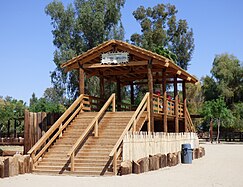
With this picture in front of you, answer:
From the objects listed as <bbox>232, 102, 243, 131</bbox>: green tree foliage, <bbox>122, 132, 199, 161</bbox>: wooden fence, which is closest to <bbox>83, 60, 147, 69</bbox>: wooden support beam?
<bbox>122, 132, 199, 161</bbox>: wooden fence

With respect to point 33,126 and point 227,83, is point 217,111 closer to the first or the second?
point 227,83

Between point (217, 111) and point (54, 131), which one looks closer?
point (54, 131)

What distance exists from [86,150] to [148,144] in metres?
2.75

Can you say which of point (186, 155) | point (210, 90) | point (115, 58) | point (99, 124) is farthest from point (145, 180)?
point (210, 90)

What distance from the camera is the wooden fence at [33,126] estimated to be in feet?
63.7

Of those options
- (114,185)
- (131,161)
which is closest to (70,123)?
(131,161)

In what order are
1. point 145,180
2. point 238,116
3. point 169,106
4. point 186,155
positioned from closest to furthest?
point 145,180 → point 186,155 → point 169,106 → point 238,116

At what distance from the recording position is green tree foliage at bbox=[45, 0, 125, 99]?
136ft

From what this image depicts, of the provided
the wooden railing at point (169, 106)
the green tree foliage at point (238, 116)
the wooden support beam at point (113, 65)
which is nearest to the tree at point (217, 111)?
the green tree foliage at point (238, 116)

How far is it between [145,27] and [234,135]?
63.0 ft

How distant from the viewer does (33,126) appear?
64.0ft

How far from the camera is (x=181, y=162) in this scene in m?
20.0

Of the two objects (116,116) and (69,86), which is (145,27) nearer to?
(69,86)

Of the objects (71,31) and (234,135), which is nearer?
(71,31)
